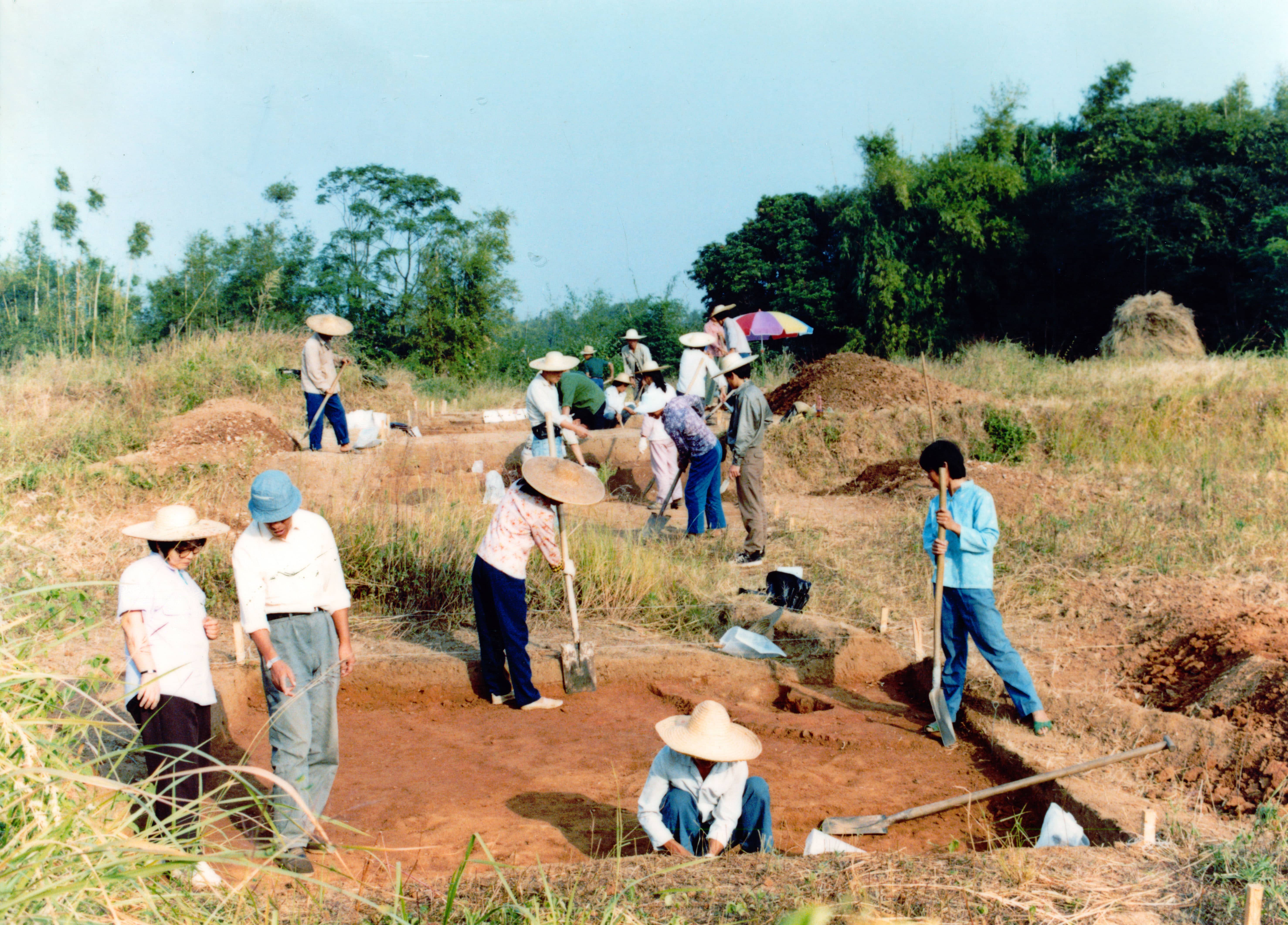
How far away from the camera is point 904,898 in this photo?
118 inches

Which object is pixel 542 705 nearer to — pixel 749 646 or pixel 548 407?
pixel 749 646

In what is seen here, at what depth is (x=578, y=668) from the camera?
6.03 metres

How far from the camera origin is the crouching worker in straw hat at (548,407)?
27.7 feet

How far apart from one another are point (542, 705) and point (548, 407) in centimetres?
324

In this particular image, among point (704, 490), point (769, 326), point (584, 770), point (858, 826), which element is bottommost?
point (584, 770)

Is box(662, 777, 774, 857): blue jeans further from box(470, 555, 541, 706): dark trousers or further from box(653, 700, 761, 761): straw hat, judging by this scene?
box(470, 555, 541, 706): dark trousers

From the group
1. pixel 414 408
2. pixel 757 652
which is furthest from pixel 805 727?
pixel 414 408

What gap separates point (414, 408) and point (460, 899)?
14058 millimetres

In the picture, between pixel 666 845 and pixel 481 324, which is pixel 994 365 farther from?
pixel 666 845

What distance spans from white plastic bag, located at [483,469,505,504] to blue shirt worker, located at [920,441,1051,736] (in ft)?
17.7

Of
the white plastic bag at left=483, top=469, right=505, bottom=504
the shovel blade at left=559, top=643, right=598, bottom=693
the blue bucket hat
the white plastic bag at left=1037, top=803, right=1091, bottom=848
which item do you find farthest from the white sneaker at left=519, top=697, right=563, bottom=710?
the white plastic bag at left=483, top=469, right=505, bottom=504

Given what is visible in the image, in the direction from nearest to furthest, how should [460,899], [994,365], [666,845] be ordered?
1. [460,899]
2. [666,845]
3. [994,365]

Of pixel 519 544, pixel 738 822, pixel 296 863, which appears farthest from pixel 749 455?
pixel 296 863

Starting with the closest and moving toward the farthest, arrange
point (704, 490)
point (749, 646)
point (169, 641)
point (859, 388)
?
point (169, 641) → point (749, 646) → point (704, 490) → point (859, 388)
